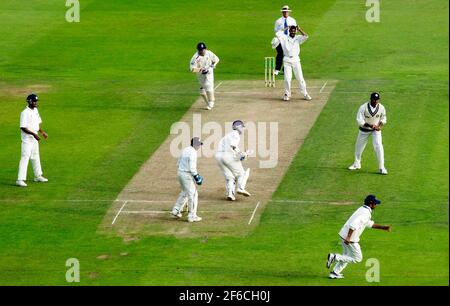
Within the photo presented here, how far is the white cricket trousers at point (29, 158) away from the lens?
37.2 metres

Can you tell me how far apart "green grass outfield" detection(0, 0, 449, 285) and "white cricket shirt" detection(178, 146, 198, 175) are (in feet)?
6.15

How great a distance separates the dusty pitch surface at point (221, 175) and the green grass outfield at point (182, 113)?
0.40 m

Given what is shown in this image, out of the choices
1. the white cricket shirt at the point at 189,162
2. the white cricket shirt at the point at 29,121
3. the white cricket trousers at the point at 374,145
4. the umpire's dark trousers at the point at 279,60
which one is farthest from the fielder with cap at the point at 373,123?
the umpire's dark trousers at the point at 279,60

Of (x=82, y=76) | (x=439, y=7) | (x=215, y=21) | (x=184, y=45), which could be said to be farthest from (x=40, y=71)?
(x=439, y=7)

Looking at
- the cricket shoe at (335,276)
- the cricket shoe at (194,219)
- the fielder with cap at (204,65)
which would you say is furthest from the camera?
the fielder with cap at (204,65)

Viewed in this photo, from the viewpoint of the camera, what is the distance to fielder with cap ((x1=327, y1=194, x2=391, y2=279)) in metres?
30.3

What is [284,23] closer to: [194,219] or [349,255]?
[194,219]

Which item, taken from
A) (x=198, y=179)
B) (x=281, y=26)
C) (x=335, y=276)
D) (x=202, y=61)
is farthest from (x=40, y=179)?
(x=281, y=26)

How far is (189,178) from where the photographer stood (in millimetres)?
34031

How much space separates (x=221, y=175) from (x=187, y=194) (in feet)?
12.3

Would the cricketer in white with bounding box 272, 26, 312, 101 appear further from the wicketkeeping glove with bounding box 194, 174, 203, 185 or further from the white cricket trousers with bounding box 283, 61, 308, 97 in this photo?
the wicketkeeping glove with bounding box 194, 174, 203, 185

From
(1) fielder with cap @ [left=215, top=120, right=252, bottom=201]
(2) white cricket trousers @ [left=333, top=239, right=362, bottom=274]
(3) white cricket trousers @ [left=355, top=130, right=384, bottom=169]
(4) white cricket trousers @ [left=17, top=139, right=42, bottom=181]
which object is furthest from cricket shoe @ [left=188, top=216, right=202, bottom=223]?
(3) white cricket trousers @ [left=355, top=130, right=384, bottom=169]

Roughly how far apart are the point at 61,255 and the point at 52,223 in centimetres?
236

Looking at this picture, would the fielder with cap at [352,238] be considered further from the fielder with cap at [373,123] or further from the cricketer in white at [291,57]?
the cricketer in white at [291,57]
